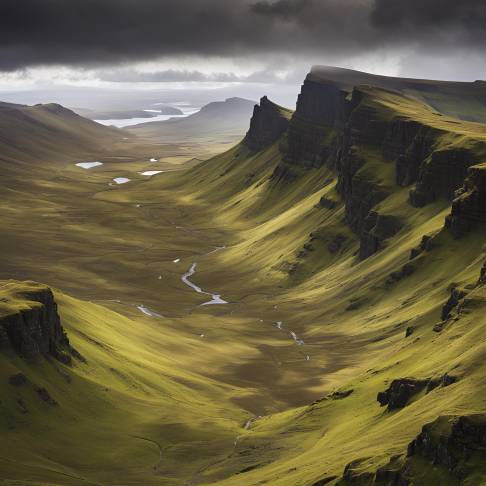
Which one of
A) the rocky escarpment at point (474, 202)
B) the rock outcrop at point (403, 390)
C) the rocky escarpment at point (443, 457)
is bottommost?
the rock outcrop at point (403, 390)

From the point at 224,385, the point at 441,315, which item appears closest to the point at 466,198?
the point at 441,315

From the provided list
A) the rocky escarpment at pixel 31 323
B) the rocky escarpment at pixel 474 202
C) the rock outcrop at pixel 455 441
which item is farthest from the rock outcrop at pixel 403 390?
the rocky escarpment at pixel 474 202

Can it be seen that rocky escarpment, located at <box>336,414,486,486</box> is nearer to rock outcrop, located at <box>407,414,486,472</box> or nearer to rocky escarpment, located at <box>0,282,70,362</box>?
rock outcrop, located at <box>407,414,486,472</box>

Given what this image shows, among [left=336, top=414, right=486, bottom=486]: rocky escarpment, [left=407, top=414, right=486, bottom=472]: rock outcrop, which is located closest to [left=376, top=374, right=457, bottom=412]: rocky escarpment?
[left=336, top=414, right=486, bottom=486]: rocky escarpment

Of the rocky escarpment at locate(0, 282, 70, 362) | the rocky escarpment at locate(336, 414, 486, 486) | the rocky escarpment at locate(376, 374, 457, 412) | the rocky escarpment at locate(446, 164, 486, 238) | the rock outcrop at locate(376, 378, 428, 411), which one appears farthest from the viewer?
the rocky escarpment at locate(446, 164, 486, 238)

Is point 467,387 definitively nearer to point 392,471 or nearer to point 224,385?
point 392,471

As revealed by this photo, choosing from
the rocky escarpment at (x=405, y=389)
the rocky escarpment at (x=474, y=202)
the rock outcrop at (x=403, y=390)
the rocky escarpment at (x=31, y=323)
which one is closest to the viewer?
the rocky escarpment at (x=405, y=389)

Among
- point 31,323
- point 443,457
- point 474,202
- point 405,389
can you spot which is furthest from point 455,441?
point 474,202

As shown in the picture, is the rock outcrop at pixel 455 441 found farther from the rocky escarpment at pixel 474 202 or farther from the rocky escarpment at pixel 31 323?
the rocky escarpment at pixel 474 202

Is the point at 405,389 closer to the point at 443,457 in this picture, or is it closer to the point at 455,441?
the point at 443,457
